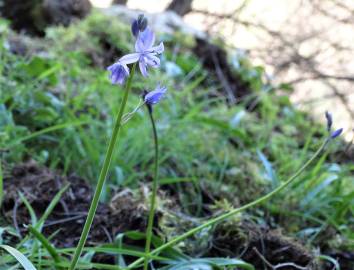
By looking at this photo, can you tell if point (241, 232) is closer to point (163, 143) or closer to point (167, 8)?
point (163, 143)

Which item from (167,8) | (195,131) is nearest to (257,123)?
(195,131)

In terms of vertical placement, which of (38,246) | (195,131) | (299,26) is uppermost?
(38,246)

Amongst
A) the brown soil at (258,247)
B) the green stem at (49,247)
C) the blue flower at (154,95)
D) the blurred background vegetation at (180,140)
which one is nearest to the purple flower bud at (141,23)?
the blue flower at (154,95)

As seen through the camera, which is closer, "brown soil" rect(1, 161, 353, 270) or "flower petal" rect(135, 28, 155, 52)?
"flower petal" rect(135, 28, 155, 52)

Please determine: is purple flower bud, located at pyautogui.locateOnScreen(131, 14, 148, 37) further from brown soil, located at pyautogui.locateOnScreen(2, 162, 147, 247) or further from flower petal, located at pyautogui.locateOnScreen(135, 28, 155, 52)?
brown soil, located at pyautogui.locateOnScreen(2, 162, 147, 247)

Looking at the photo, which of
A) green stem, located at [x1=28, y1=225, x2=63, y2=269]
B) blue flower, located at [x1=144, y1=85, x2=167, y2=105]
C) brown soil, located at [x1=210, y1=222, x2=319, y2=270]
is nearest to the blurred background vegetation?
brown soil, located at [x1=210, y1=222, x2=319, y2=270]

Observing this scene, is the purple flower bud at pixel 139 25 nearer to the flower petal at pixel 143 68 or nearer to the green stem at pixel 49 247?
the flower petal at pixel 143 68

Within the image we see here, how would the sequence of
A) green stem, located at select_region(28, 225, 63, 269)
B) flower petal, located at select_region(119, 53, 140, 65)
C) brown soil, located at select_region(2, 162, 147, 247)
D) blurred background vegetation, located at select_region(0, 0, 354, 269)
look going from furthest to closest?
blurred background vegetation, located at select_region(0, 0, 354, 269) → brown soil, located at select_region(2, 162, 147, 247) → green stem, located at select_region(28, 225, 63, 269) → flower petal, located at select_region(119, 53, 140, 65)

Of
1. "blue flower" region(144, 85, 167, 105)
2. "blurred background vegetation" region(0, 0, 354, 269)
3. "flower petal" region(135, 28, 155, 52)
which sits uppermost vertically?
"flower petal" region(135, 28, 155, 52)
